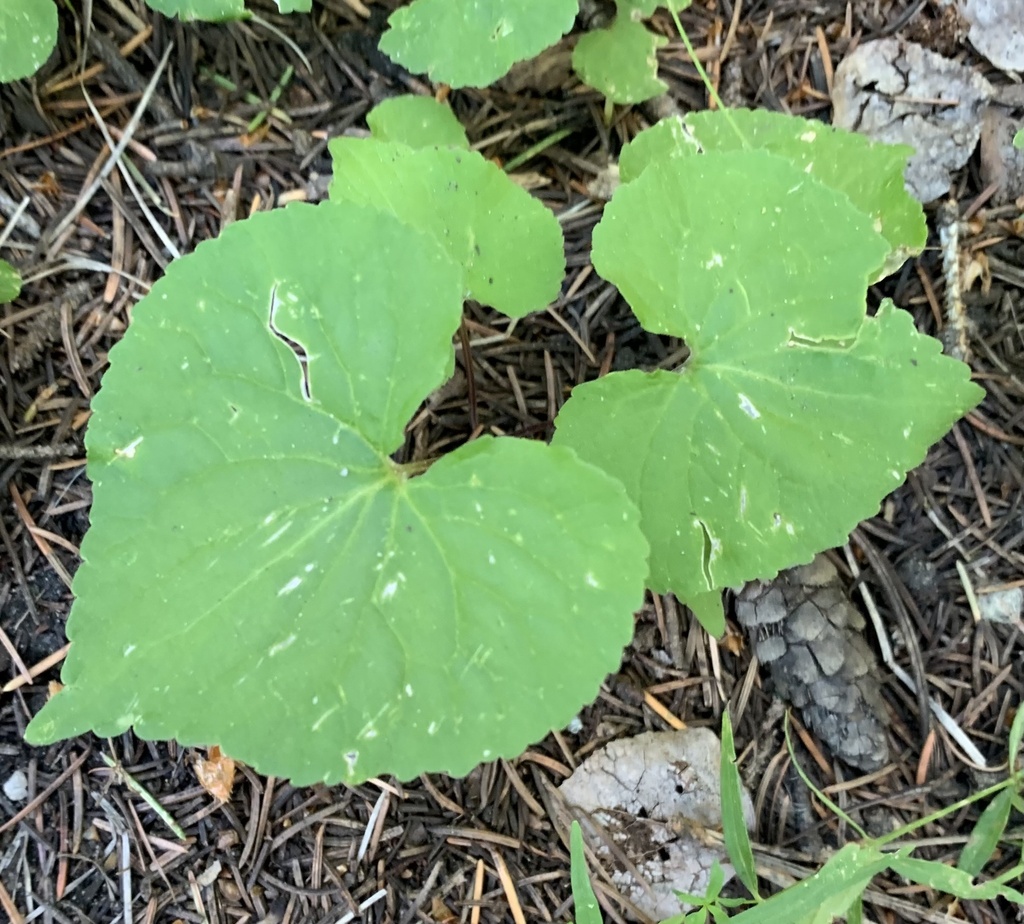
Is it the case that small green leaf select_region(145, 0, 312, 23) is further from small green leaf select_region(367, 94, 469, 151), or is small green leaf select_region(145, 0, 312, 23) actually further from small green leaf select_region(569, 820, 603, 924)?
small green leaf select_region(569, 820, 603, 924)

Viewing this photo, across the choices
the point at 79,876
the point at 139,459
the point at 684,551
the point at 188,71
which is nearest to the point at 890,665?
the point at 684,551

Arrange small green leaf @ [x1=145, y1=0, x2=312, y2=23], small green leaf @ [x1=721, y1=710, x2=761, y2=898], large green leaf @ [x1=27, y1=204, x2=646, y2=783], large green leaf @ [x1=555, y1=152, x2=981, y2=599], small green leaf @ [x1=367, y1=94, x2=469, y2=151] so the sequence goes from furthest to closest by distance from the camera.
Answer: small green leaf @ [x1=367, y1=94, x2=469, y2=151]
small green leaf @ [x1=145, y1=0, x2=312, y2=23]
small green leaf @ [x1=721, y1=710, x2=761, y2=898]
large green leaf @ [x1=555, y1=152, x2=981, y2=599]
large green leaf @ [x1=27, y1=204, x2=646, y2=783]

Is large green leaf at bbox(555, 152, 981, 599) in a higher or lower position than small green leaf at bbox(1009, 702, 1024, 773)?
higher

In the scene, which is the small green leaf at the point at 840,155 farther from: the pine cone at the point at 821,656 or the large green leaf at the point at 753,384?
the pine cone at the point at 821,656

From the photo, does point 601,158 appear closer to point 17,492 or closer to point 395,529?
point 395,529

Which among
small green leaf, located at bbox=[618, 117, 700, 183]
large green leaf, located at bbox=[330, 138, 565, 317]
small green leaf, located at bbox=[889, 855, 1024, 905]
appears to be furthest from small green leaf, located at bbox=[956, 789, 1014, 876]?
small green leaf, located at bbox=[618, 117, 700, 183]

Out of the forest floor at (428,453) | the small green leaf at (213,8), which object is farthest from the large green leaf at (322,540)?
the small green leaf at (213,8)

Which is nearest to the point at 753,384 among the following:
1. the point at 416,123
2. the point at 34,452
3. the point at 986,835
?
the point at 416,123

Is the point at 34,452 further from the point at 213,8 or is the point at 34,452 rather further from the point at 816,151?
the point at 816,151
